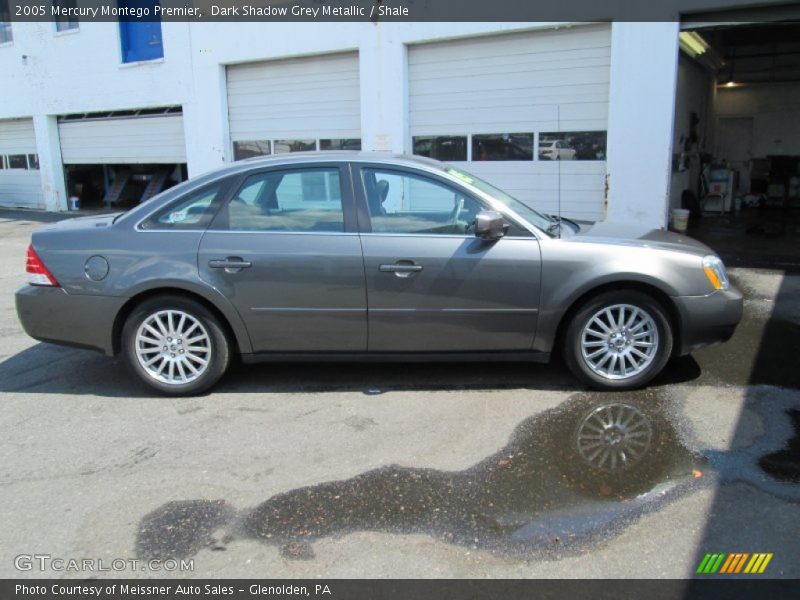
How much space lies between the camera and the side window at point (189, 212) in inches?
182

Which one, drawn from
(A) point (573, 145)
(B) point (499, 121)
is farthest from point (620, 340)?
(B) point (499, 121)

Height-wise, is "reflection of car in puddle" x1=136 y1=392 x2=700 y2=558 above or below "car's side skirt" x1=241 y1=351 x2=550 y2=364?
below

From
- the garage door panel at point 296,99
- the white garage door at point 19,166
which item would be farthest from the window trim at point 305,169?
the white garage door at point 19,166

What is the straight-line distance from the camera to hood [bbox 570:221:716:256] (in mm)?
4486

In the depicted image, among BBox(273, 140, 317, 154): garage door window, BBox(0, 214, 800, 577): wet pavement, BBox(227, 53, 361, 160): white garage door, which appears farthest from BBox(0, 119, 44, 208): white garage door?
BBox(0, 214, 800, 577): wet pavement

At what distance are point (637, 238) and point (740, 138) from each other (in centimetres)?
1502

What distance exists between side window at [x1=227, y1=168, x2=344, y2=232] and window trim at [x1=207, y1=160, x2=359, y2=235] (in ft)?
0.07

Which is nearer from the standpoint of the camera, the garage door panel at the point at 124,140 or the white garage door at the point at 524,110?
the white garage door at the point at 524,110

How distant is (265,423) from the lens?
4.23m

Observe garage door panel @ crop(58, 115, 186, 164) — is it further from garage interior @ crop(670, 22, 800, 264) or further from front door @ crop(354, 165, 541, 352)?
front door @ crop(354, 165, 541, 352)

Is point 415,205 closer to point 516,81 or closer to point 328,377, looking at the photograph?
point 328,377

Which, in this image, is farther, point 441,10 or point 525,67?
point 441,10

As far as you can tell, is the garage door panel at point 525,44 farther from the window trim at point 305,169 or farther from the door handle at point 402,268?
the door handle at point 402,268

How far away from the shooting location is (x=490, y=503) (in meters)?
3.24
